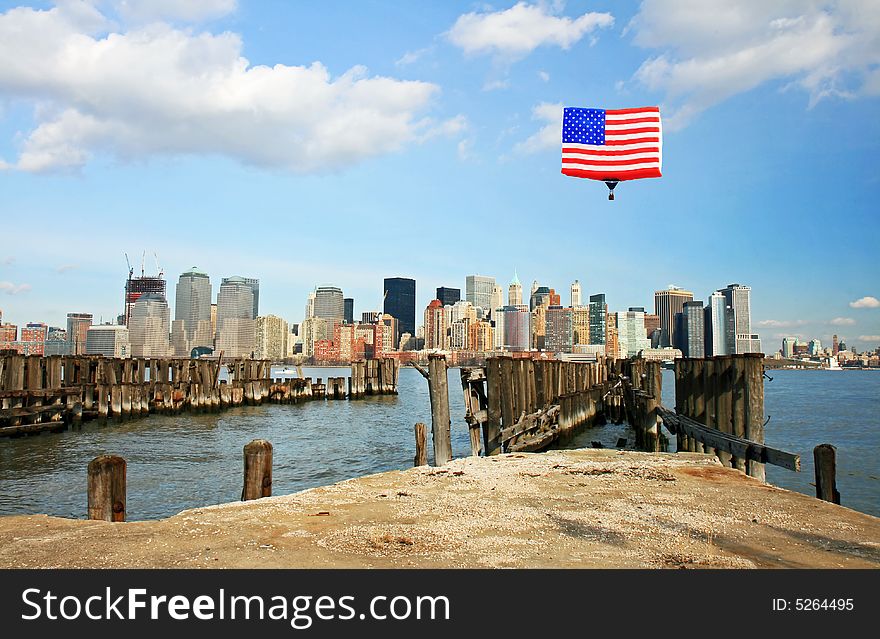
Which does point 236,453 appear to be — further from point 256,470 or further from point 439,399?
point 256,470

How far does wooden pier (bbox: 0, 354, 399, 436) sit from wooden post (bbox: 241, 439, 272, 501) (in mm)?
24437

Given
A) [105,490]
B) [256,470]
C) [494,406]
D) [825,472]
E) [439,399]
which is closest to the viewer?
[105,490]

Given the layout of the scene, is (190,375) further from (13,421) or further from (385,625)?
(385,625)

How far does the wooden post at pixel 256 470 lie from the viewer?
9.73 metres

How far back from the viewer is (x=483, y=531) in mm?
7582

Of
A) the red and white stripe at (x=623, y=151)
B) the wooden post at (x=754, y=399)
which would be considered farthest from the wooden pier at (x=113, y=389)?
the wooden post at (x=754, y=399)

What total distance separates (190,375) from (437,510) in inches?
1793

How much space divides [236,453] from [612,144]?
1910cm

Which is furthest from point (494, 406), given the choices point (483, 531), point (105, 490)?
point (105, 490)

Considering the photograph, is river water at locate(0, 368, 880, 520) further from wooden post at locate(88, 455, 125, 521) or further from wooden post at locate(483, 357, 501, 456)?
wooden post at locate(88, 455, 125, 521)

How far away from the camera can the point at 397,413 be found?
50.3 metres

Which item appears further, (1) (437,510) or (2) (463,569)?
(1) (437,510)

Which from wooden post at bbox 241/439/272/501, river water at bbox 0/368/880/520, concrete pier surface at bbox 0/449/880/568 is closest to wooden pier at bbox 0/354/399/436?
river water at bbox 0/368/880/520

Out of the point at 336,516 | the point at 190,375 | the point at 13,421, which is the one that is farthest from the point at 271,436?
the point at 336,516
